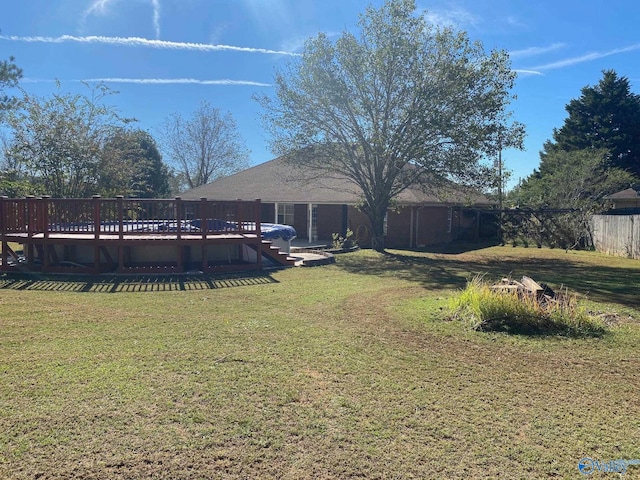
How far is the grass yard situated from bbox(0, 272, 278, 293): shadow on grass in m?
1.22

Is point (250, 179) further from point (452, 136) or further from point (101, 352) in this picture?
point (101, 352)

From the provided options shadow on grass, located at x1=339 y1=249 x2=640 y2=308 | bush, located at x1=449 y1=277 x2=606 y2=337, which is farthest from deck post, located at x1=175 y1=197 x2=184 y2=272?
bush, located at x1=449 y1=277 x2=606 y2=337

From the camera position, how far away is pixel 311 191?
2125 cm

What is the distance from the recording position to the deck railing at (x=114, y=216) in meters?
10.2

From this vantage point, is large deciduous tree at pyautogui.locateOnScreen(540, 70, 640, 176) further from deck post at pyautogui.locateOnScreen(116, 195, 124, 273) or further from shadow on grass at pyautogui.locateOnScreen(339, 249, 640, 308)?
deck post at pyautogui.locateOnScreen(116, 195, 124, 273)

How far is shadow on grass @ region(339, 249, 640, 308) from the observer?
371 inches

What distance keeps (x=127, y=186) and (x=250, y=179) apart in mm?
6875

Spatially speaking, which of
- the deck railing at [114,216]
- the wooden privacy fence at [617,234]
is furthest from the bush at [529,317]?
the wooden privacy fence at [617,234]

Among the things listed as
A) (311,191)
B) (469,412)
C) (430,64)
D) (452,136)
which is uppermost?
(430,64)

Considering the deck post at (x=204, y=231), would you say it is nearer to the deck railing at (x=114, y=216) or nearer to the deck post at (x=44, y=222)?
the deck railing at (x=114, y=216)

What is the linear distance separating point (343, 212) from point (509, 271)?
9.69 meters

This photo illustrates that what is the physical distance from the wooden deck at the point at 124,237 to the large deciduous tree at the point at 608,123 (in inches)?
1342

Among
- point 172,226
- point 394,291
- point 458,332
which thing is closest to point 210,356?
point 458,332

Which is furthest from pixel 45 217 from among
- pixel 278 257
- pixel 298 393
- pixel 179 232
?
pixel 298 393
